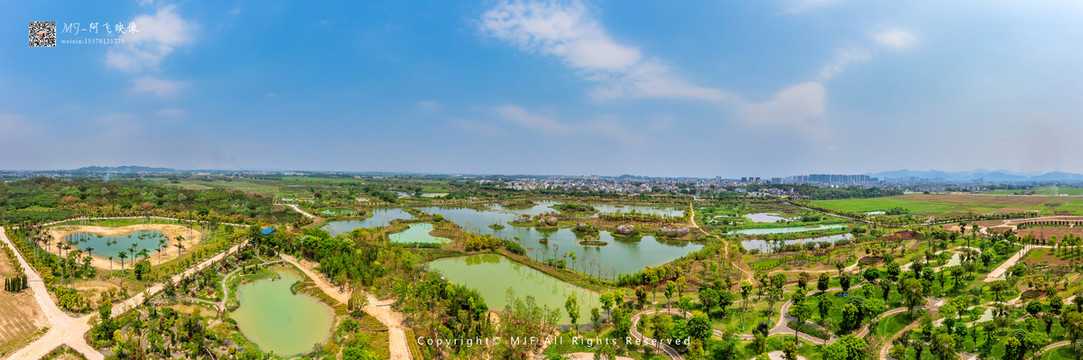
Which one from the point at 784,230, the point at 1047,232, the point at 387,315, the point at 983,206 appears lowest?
the point at 387,315

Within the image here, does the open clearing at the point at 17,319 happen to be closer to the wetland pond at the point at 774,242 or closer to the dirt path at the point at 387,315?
the dirt path at the point at 387,315

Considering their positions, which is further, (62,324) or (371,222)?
(371,222)

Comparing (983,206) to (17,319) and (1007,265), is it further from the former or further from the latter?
(17,319)

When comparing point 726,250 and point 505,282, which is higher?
point 726,250

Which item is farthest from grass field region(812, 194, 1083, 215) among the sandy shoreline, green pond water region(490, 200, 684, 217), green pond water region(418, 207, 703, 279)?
the sandy shoreline

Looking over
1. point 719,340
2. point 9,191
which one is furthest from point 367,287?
point 9,191

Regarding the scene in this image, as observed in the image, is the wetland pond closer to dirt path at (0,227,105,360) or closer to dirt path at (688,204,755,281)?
dirt path at (688,204,755,281)

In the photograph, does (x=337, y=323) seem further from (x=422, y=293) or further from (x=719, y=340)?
(x=719, y=340)

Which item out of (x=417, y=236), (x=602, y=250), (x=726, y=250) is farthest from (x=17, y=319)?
(x=726, y=250)
